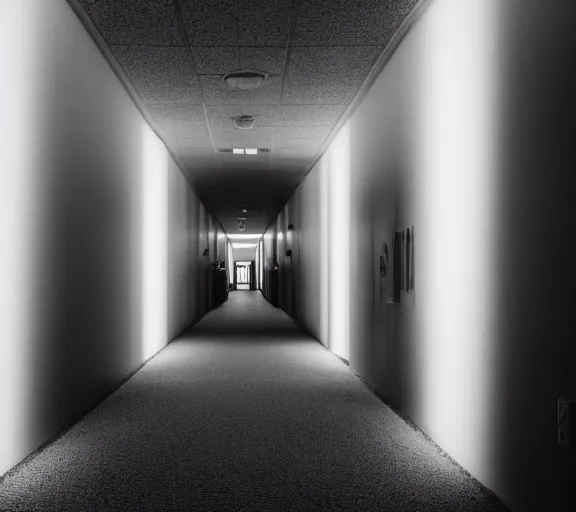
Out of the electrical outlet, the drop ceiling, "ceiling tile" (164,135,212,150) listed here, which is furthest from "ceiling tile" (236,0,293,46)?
"ceiling tile" (164,135,212,150)

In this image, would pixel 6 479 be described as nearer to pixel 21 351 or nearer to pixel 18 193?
pixel 21 351

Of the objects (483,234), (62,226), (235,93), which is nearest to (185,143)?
(235,93)

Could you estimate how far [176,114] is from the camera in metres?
6.17

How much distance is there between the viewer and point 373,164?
4.92m

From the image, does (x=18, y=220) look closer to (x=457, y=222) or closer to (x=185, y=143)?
(x=457, y=222)

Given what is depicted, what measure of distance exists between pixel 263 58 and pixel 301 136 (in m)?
2.60

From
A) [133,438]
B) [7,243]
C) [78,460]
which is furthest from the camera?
[133,438]

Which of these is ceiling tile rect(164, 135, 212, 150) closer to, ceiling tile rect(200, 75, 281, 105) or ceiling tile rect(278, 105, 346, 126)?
ceiling tile rect(278, 105, 346, 126)

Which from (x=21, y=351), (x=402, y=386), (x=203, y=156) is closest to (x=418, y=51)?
(x=402, y=386)

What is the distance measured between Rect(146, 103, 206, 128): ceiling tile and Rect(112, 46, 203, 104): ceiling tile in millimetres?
180

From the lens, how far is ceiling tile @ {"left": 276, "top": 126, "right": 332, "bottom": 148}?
269 inches

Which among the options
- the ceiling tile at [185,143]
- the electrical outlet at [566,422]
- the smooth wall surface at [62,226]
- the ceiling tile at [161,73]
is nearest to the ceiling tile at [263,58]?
the ceiling tile at [161,73]

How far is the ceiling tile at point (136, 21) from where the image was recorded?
363cm

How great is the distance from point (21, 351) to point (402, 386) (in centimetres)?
234
